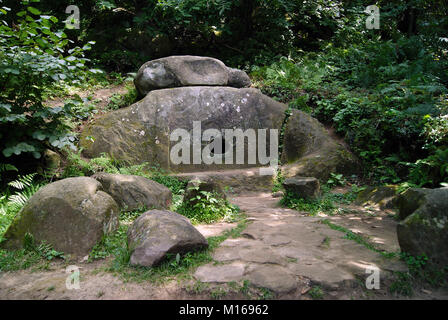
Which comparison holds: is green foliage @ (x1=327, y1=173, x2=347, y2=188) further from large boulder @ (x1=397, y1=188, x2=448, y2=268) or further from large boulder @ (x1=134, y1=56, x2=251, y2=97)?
large boulder @ (x1=134, y1=56, x2=251, y2=97)

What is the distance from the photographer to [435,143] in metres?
5.11

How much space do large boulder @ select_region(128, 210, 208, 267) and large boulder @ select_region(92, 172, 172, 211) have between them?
124 centimetres

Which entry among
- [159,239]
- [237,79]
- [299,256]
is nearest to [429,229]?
[299,256]

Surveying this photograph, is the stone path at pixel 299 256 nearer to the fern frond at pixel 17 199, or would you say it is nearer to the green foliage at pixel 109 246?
the green foliage at pixel 109 246

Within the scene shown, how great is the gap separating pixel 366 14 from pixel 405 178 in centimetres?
939

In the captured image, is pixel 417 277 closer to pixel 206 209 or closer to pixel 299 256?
pixel 299 256

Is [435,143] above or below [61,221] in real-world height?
above

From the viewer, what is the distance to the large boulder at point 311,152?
21.0 feet

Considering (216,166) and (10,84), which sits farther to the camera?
(216,166)

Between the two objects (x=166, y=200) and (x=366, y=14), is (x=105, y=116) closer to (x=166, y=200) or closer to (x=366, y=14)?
(x=166, y=200)

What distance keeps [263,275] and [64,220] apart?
8.16 feet
